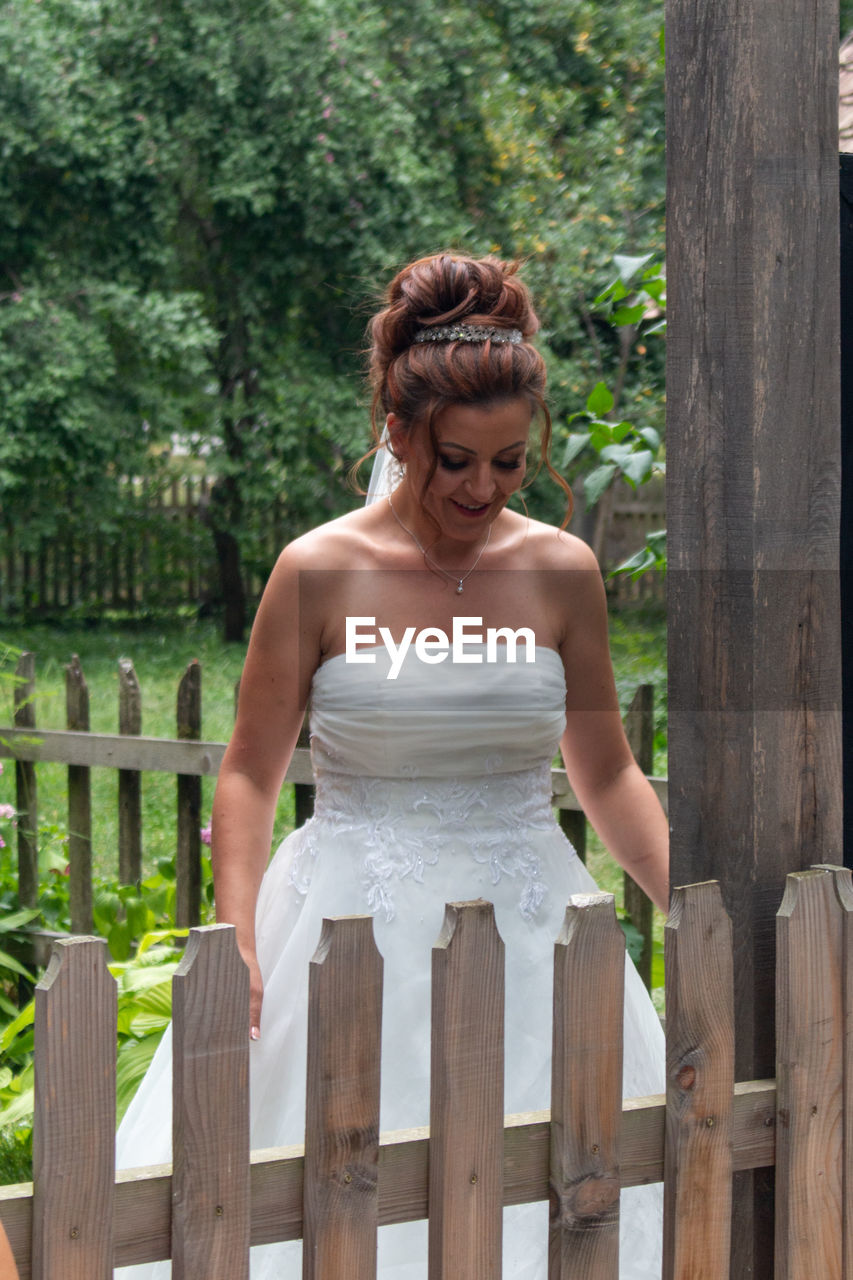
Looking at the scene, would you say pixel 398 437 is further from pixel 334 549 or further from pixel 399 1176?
pixel 399 1176

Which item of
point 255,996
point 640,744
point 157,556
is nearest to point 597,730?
point 255,996

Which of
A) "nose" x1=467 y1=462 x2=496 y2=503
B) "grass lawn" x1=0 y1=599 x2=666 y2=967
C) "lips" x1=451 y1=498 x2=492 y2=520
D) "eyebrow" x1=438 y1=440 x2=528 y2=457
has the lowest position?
"grass lawn" x1=0 y1=599 x2=666 y2=967

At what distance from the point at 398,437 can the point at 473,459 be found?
0.13m

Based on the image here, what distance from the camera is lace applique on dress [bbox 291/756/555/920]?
1946mm

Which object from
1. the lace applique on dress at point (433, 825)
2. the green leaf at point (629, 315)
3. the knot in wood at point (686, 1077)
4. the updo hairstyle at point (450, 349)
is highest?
the green leaf at point (629, 315)

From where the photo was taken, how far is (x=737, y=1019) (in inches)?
58.2

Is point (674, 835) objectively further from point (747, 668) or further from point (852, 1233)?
point (852, 1233)

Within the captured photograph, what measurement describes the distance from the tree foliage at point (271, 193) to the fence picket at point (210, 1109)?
34.4 feet

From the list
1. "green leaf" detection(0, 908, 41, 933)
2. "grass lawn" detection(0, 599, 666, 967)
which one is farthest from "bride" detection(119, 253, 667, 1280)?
"grass lawn" detection(0, 599, 666, 967)

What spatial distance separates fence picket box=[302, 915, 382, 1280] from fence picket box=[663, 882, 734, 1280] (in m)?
0.33

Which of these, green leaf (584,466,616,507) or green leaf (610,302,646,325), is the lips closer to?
green leaf (584,466,616,507)

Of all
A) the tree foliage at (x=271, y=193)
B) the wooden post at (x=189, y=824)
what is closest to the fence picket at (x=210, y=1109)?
the wooden post at (x=189, y=824)

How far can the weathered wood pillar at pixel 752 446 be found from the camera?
138 cm

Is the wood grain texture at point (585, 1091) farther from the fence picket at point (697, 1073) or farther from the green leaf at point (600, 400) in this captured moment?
the green leaf at point (600, 400)
